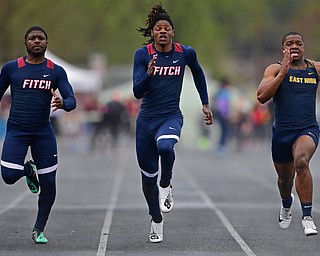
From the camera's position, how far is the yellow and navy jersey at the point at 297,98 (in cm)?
989

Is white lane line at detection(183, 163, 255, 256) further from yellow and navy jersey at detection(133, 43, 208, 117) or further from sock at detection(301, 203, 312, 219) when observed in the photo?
yellow and navy jersey at detection(133, 43, 208, 117)

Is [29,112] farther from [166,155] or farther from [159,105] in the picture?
[166,155]

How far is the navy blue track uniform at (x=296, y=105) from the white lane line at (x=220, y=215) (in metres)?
1.12

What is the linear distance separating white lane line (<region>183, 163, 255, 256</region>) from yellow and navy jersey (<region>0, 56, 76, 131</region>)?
219cm

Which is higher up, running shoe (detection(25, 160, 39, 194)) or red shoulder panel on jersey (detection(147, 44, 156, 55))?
red shoulder panel on jersey (detection(147, 44, 156, 55))

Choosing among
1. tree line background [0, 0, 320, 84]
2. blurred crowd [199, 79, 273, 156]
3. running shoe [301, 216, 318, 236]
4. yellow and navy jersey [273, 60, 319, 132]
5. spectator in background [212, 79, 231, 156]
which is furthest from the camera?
tree line background [0, 0, 320, 84]

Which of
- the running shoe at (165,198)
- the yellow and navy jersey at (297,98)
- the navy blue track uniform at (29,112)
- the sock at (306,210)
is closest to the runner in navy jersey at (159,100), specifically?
the running shoe at (165,198)

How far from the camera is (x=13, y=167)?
9695mm

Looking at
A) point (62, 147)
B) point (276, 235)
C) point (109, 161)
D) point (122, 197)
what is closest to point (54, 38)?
point (62, 147)

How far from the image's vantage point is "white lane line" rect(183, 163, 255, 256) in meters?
9.61

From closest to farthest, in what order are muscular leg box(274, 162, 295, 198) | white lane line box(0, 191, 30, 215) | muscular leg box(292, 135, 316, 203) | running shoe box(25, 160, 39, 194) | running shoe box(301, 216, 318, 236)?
running shoe box(301, 216, 318, 236), muscular leg box(292, 135, 316, 203), running shoe box(25, 160, 39, 194), muscular leg box(274, 162, 295, 198), white lane line box(0, 191, 30, 215)

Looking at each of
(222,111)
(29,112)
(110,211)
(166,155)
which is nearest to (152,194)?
(166,155)

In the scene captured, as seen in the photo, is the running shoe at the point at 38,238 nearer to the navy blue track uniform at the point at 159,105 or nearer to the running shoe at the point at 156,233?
the running shoe at the point at 156,233

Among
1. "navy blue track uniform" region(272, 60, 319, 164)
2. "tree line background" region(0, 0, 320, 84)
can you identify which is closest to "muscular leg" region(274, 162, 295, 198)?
"navy blue track uniform" region(272, 60, 319, 164)
